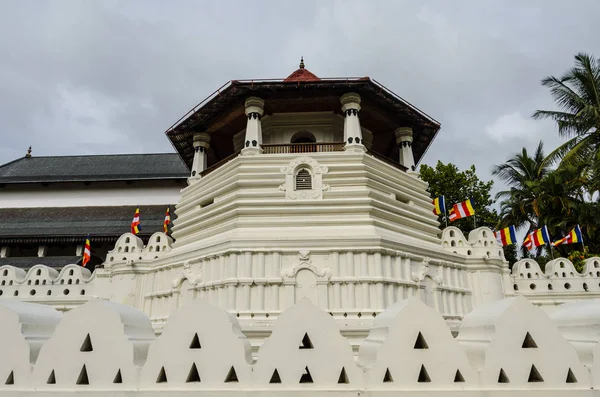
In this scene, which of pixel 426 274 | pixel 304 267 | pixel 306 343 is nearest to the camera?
pixel 306 343

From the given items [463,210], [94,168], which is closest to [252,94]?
[463,210]

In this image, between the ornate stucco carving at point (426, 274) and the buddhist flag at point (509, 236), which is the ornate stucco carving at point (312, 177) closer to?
→ the ornate stucco carving at point (426, 274)

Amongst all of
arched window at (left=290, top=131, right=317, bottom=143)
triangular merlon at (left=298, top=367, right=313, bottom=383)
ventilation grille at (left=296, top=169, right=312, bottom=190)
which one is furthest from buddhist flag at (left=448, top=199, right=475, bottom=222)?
triangular merlon at (left=298, top=367, right=313, bottom=383)

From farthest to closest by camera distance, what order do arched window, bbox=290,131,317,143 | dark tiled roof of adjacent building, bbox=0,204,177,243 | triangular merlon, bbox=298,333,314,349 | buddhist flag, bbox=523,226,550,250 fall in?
1. dark tiled roof of adjacent building, bbox=0,204,177,243
2. buddhist flag, bbox=523,226,550,250
3. arched window, bbox=290,131,317,143
4. triangular merlon, bbox=298,333,314,349

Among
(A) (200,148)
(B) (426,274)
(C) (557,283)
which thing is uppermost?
(A) (200,148)

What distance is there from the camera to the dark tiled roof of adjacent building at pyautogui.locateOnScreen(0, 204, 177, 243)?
24312 millimetres

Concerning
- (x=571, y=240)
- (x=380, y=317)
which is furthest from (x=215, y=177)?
(x=571, y=240)

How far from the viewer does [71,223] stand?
2678 centimetres

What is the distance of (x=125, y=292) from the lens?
1567 centimetres

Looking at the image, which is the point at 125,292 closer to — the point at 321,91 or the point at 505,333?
the point at 321,91

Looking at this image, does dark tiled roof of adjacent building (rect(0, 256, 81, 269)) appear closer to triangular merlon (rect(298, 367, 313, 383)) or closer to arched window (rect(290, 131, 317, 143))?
arched window (rect(290, 131, 317, 143))

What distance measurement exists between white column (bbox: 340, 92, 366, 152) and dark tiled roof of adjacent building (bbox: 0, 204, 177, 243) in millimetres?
15455

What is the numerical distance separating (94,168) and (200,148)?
20866 millimetres

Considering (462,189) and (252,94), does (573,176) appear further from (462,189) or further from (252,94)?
(252,94)
